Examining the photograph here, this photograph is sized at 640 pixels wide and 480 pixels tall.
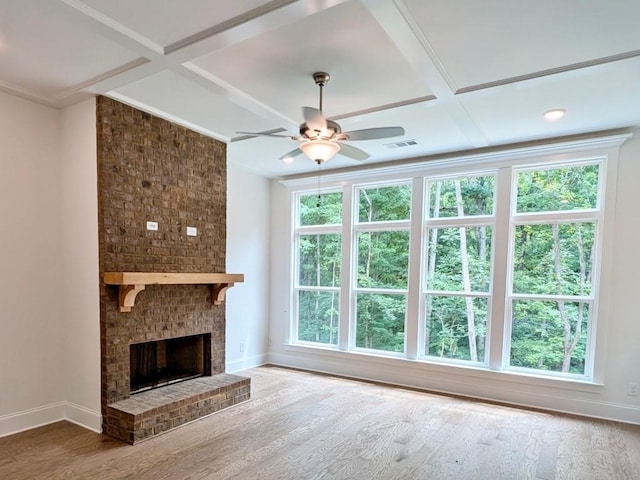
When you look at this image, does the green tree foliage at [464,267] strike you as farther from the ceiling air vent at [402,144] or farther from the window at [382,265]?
the ceiling air vent at [402,144]

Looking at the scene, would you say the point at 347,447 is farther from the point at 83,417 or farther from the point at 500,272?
the point at 500,272

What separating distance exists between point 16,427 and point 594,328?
5.41 m

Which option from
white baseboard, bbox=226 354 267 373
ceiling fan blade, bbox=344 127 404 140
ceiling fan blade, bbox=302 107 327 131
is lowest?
white baseboard, bbox=226 354 267 373

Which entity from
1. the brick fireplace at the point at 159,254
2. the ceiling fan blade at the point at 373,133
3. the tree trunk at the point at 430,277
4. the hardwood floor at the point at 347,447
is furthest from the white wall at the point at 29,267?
the tree trunk at the point at 430,277

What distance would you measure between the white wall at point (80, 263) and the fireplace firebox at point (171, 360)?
0.53m

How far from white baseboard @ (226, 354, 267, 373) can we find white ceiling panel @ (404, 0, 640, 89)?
442 cm

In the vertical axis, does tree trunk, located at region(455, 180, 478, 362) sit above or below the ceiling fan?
below

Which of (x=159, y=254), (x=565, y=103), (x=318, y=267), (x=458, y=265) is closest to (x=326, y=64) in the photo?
(x=565, y=103)

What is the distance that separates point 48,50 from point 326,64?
71.9 inches

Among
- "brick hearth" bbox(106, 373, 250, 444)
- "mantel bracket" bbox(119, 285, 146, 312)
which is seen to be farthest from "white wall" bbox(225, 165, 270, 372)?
"mantel bracket" bbox(119, 285, 146, 312)

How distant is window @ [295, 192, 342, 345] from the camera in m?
5.64

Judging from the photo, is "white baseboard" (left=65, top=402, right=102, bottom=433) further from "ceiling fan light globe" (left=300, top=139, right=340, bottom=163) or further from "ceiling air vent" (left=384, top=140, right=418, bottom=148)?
"ceiling air vent" (left=384, top=140, right=418, bottom=148)

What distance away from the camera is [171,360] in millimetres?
4434

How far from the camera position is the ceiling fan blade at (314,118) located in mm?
2490
